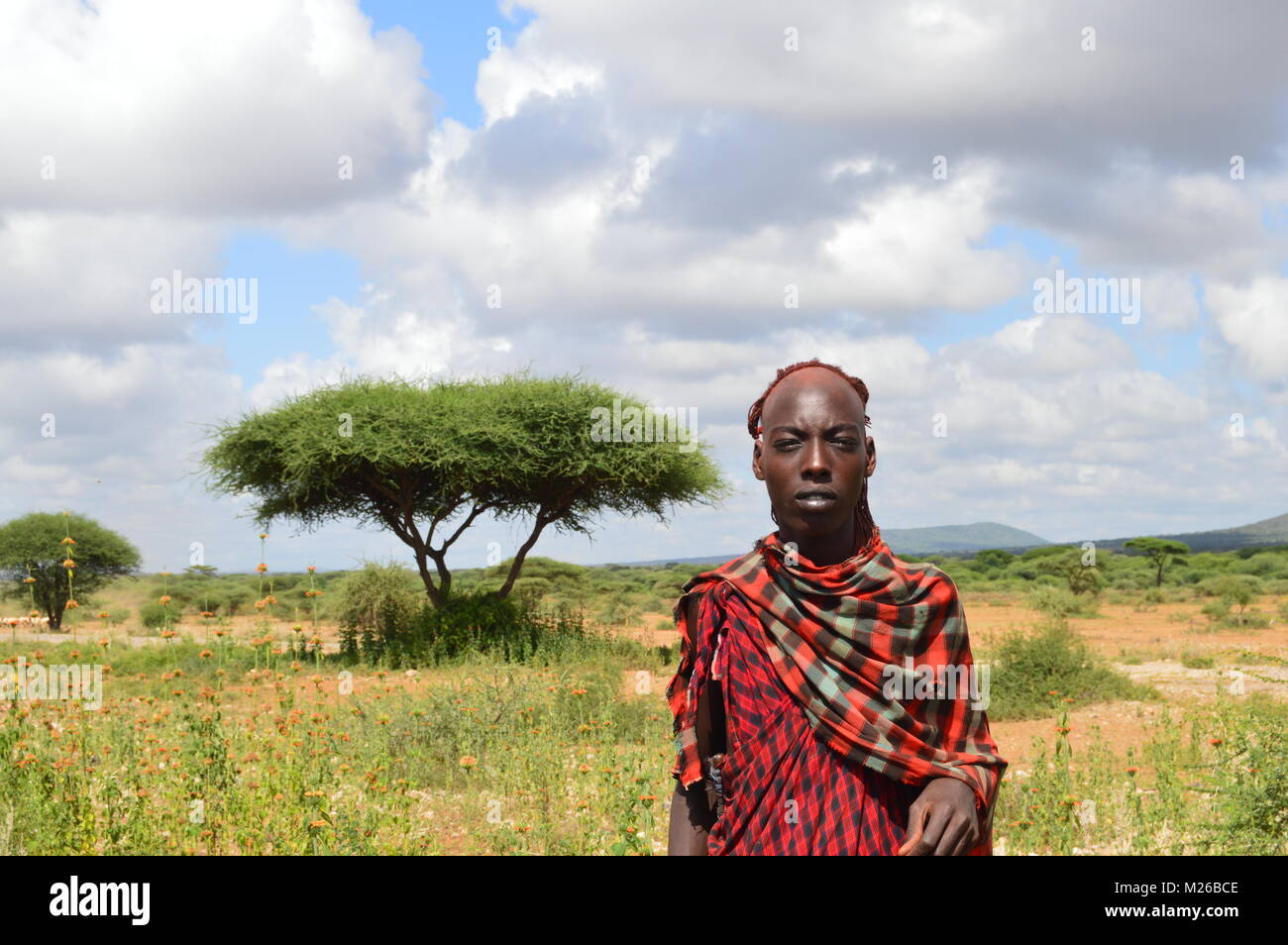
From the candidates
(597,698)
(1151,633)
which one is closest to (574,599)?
(1151,633)

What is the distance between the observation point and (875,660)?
A: 7.72ft

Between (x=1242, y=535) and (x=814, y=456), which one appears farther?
(x=1242, y=535)

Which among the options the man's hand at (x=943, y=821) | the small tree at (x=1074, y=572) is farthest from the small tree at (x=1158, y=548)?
the man's hand at (x=943, y=821)

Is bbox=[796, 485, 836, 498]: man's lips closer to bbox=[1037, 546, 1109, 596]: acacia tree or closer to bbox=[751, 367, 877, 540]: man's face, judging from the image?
bbox=[751, 367, 877, 540]: man's face

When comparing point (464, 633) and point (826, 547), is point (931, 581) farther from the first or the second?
point (464, 633)

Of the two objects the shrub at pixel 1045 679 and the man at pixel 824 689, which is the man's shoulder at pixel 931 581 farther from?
the shrub at pixel 1045 679

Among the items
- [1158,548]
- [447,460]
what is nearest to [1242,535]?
[1158,548]

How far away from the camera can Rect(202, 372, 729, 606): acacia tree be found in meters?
17.8

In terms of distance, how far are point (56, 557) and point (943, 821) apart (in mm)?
31709

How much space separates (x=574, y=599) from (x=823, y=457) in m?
27.0

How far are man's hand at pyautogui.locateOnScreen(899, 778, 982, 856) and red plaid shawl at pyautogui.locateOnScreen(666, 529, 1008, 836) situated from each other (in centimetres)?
3

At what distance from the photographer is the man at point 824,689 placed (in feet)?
7.52

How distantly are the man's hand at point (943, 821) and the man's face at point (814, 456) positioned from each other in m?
0.61
